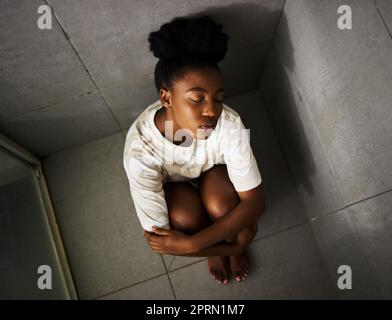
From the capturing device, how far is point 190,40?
0.90m

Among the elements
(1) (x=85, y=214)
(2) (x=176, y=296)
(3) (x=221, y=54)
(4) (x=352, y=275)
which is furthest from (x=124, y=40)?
(4) (x=352, y=275)

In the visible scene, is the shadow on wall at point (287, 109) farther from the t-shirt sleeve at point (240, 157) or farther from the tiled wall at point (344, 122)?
the t-shirt sleeve at point (240, 157)

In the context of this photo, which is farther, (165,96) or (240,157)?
(240,157)

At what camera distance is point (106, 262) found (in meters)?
1.50

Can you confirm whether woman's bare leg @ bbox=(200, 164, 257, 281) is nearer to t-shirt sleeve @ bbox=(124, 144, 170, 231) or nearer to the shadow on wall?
t-shirt sleeve @ bbox=(124, 144, 170, 231)

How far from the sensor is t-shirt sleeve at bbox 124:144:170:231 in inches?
42.9

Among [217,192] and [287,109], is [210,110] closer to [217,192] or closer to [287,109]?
[217,192]

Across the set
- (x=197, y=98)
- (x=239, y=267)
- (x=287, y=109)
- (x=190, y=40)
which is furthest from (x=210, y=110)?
(x=239, y=267)

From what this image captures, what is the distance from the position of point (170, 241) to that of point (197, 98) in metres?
0.54

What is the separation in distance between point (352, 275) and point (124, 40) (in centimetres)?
126

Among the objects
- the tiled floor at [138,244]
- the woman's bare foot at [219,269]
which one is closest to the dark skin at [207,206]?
the woman's bare foot at [219,269]

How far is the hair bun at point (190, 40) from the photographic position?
898mm

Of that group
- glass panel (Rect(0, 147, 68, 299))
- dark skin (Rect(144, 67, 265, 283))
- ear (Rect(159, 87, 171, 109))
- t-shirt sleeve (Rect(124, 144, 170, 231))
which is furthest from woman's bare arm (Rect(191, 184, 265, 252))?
glass panel (Rect(0, 147, 68, 299))

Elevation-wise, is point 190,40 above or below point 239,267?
above
